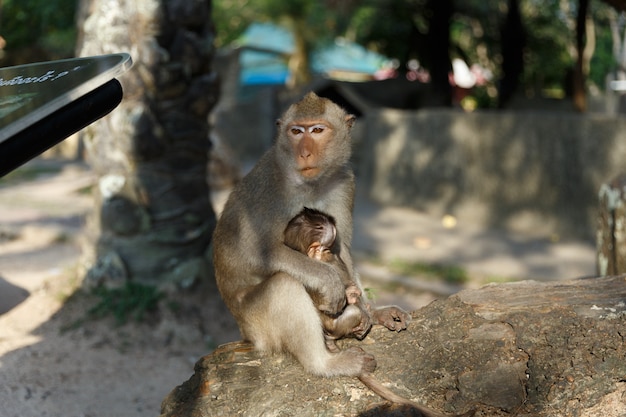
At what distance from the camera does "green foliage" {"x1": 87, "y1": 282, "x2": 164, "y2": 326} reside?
19.0ft

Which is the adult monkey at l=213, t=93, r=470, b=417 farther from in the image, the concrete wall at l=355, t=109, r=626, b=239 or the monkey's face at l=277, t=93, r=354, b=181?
the concrete wall at l=355, t=109, r=626, b=239

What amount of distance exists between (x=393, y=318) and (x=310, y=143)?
934 mm

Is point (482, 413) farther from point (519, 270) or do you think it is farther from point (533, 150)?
point (533, 150)

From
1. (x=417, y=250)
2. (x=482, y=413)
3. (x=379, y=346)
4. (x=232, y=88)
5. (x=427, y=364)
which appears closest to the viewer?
(x=482, y=413)

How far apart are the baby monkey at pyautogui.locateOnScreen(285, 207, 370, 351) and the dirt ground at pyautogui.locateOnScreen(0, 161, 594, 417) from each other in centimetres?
176

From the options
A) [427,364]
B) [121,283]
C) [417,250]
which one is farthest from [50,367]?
[417,250]

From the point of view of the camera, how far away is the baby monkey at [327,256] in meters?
3.46

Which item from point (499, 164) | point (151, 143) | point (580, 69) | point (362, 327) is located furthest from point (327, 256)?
point (580, 69)

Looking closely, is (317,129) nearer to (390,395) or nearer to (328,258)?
(328,258)

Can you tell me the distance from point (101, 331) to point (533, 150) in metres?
5.51

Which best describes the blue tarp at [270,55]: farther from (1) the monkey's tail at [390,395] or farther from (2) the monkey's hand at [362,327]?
(1) the monkey's tail at [390,395]

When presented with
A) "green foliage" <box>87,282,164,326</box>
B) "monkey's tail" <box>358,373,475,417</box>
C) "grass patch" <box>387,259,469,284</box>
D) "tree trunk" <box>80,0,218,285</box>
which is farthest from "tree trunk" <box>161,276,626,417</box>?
"grass patch" <box>387,259,469,284</box>

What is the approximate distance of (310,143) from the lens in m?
3.55

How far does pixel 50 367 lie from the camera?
5.08 m
